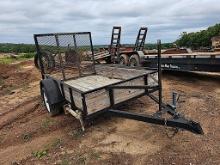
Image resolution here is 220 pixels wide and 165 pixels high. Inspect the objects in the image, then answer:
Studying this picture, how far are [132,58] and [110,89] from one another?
275 inches

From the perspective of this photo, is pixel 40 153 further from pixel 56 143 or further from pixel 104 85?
pixel 104 85

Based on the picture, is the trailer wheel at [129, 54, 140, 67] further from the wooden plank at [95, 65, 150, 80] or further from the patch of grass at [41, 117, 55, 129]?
the patch of grass at [41, 117, 55, 129]

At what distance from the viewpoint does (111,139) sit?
18.2 feet

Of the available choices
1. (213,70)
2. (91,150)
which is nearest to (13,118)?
(91,150)

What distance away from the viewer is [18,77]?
621 inches

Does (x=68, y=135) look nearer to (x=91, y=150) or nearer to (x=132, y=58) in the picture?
(x=91, y=150)

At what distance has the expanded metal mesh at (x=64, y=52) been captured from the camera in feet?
24.2

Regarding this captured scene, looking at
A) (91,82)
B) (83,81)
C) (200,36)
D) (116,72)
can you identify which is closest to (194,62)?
(116,72)

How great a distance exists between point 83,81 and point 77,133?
2.01 meters

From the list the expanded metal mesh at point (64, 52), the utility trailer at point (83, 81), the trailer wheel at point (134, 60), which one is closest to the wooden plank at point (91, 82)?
the utility trailer at point (83, 81)

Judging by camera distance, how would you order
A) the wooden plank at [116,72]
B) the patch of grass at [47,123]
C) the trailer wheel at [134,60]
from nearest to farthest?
the patch of grass at [47,123], the wooden plank at [116,72], the trailer wheel at [134,60]

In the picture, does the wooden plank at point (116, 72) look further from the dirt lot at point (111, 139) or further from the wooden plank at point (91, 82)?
the dirt lot at point (111, 139)

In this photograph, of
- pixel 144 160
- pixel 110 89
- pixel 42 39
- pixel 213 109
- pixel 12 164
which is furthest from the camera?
pixel 42 39

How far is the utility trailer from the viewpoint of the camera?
5.50 m
